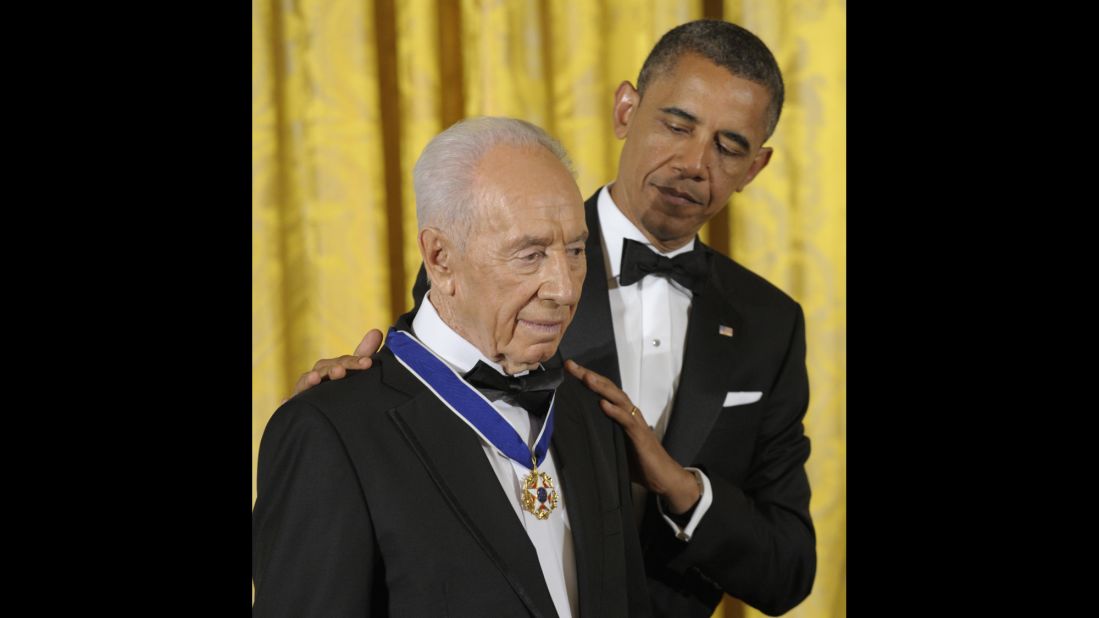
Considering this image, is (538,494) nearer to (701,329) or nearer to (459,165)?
(459,165)

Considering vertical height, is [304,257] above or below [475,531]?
above

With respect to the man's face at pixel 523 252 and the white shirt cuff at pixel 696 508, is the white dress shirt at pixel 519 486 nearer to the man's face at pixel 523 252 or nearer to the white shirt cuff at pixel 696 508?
the man's face at pixel 523 252

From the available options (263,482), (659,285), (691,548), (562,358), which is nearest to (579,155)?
(659,285)

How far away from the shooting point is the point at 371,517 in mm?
1446

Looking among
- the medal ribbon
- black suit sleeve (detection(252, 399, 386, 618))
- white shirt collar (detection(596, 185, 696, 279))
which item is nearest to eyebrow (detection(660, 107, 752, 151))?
white shirt collar (detection(596, 185, 696, 279))

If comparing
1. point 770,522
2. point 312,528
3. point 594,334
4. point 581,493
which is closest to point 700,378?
point 594,334

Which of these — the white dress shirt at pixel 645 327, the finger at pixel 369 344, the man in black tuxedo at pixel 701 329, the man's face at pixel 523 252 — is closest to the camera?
the man's face at pixel 523 252

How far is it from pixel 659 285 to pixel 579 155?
A: 74 centimetres

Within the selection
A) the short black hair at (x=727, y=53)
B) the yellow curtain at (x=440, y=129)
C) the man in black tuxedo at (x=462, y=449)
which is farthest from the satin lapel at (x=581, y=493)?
the yellow curtain at (x=440, y=129)

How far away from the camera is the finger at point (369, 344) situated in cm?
181

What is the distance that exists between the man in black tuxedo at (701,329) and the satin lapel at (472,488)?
23.6 inches

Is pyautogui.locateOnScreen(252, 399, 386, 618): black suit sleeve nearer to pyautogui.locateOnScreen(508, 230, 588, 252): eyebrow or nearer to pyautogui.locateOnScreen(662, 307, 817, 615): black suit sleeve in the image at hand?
pyautogui.locateOnScreen(508, 230, 588, 252): eyebrow

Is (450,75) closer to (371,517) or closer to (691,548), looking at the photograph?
(691,548)

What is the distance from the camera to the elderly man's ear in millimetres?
1554
